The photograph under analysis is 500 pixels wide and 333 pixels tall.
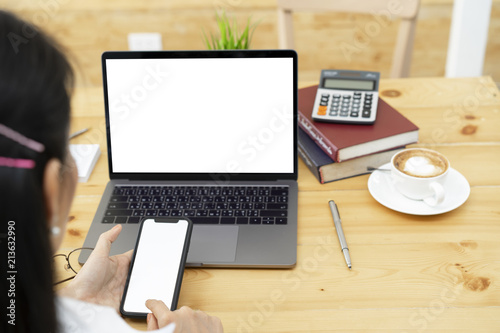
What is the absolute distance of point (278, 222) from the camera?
3.29 ft

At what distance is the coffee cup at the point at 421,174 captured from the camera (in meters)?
1.00

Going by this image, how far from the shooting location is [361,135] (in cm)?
112

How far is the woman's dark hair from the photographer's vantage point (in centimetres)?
51

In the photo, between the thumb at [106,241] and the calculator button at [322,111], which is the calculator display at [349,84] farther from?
the thumb at [106,241]

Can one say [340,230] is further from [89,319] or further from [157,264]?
[89,319]

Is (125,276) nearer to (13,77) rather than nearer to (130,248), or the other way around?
(130,248)

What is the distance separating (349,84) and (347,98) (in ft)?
0.21

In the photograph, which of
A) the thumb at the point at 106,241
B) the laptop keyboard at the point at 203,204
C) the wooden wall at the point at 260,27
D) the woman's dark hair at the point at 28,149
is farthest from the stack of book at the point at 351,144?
the wooden wall at the point at 260,27

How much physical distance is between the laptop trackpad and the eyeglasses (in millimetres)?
192

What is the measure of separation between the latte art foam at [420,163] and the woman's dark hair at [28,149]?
2.26ft

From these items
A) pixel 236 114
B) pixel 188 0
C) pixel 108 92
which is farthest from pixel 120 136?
pixel 188 0

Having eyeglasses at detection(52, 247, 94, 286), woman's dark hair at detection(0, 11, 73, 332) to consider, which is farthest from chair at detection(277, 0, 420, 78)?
woman's dark hair at detection(0, 11, 73, 332)

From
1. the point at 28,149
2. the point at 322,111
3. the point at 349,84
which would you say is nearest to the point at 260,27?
the point at 349,84

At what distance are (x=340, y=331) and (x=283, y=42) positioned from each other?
43.6 inches
